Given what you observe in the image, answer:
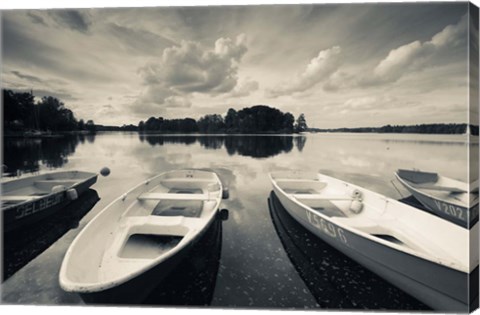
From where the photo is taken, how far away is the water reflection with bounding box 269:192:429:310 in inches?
83.4

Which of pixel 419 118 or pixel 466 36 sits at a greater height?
pixel 466 36

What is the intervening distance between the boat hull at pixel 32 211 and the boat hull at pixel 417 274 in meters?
4.12

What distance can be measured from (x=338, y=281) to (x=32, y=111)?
5.52m

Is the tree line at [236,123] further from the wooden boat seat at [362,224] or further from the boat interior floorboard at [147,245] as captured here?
the boat interior floorboard at [147,245]

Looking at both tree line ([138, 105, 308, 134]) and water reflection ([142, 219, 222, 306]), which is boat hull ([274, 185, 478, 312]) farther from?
tree line ([138, 105, 308, 134])

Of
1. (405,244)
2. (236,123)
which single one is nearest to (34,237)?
(236,123)

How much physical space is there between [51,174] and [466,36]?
24.6ft

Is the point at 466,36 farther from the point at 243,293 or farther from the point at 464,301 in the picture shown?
the point at 243,293

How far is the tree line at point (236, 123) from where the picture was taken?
14.1 ft

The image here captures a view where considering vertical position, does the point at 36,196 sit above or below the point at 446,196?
above

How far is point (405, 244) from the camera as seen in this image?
269 cm

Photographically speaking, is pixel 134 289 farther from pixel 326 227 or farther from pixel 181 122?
pixel 181 122

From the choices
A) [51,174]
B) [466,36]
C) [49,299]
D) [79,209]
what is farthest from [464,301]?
[51,174]

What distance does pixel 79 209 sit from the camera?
4.46 metres
